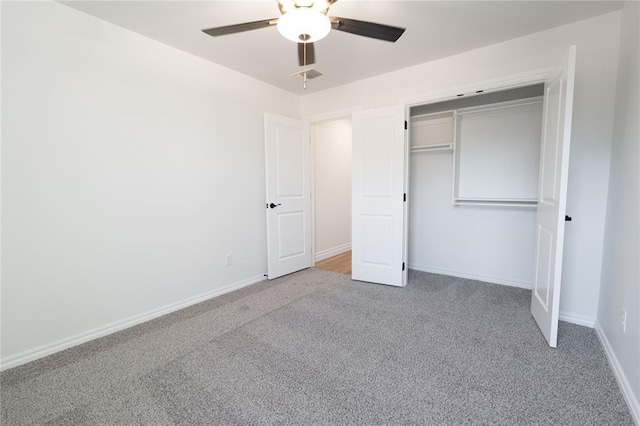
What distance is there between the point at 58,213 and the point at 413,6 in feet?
10.0

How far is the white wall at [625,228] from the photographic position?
1613 mm

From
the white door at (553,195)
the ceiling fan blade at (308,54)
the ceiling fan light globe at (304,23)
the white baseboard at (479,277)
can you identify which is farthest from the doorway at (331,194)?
the ceiling fan light globe at (304,23)

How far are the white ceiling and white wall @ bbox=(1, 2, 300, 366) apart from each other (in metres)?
0.26

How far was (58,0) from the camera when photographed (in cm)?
205

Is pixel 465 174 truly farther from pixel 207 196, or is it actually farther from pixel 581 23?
pixel 207 196

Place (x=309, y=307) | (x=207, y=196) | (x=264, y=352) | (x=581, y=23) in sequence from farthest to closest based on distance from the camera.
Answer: (x=207, y=196)
(x=309, y=307)
(x=581, y=23)
(x=264, y=352)

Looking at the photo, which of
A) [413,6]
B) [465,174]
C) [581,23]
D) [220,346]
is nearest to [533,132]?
[465,174]

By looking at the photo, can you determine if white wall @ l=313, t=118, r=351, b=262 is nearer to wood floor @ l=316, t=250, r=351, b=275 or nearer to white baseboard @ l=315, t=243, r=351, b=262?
white baseboard @ l=315, t=243, r=351, b=262

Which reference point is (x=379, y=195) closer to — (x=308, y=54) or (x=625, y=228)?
(x=308, y=54)

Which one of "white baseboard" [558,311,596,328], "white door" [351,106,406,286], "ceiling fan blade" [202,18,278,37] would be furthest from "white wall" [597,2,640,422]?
"ceiling fan blade" [202,18,278,37]

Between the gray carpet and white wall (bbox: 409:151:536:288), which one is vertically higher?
white wall (bbox: 409:151:536:288)

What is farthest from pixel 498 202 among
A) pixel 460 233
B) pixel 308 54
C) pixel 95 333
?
pixel 95 333

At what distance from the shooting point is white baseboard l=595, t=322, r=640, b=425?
1.46 m

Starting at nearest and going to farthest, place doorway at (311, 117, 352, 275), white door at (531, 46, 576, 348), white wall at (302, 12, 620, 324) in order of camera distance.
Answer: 1. white door at (531, 46, 576, 348)
2. white wall at (302, 12, 620, 324)
3. doorway at (311, 117, 352, 275)
